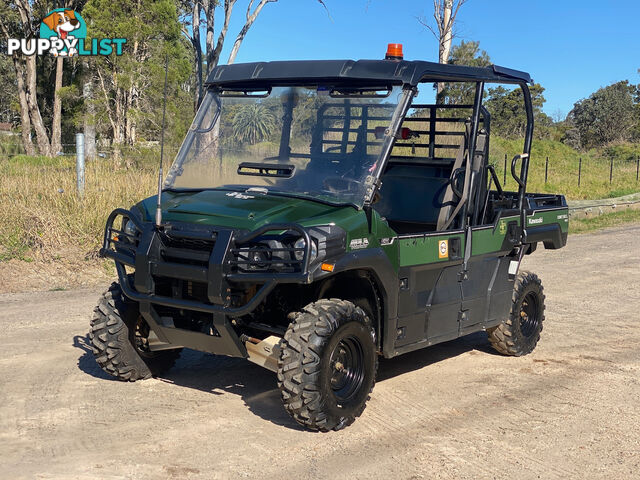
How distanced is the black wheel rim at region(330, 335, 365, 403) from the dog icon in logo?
2222 centimetres

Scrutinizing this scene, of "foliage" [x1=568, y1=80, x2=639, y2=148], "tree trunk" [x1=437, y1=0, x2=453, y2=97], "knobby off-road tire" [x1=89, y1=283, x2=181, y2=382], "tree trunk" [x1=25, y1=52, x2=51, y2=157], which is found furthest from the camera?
"foliage" [x1=568, y1=80, x2=639, y2=148]

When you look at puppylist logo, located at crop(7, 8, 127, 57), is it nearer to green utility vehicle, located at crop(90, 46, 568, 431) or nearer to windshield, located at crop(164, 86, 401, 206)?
windshield, located at crop(164, 86, 401, 206)

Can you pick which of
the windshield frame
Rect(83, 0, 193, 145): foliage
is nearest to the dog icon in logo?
Rect(83, 0, 193, 145): foliage

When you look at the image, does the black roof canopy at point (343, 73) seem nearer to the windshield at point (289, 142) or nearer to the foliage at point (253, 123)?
the windshield at point (289, 142)

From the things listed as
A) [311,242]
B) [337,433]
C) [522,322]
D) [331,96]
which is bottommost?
[337,433]

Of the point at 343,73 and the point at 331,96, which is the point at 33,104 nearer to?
the point at 331,96

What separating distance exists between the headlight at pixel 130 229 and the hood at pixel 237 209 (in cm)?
13

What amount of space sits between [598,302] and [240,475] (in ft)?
21.4

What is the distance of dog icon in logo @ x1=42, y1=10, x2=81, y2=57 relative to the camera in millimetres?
27084

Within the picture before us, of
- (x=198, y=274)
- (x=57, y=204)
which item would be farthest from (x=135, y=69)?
(x=198, y=274)

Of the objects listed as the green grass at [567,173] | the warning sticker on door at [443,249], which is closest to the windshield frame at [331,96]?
the warning sticker on door at [443,249]

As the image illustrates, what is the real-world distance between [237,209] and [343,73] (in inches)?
49.9

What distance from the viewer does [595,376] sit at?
662 cm

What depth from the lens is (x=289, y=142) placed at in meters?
5.88
